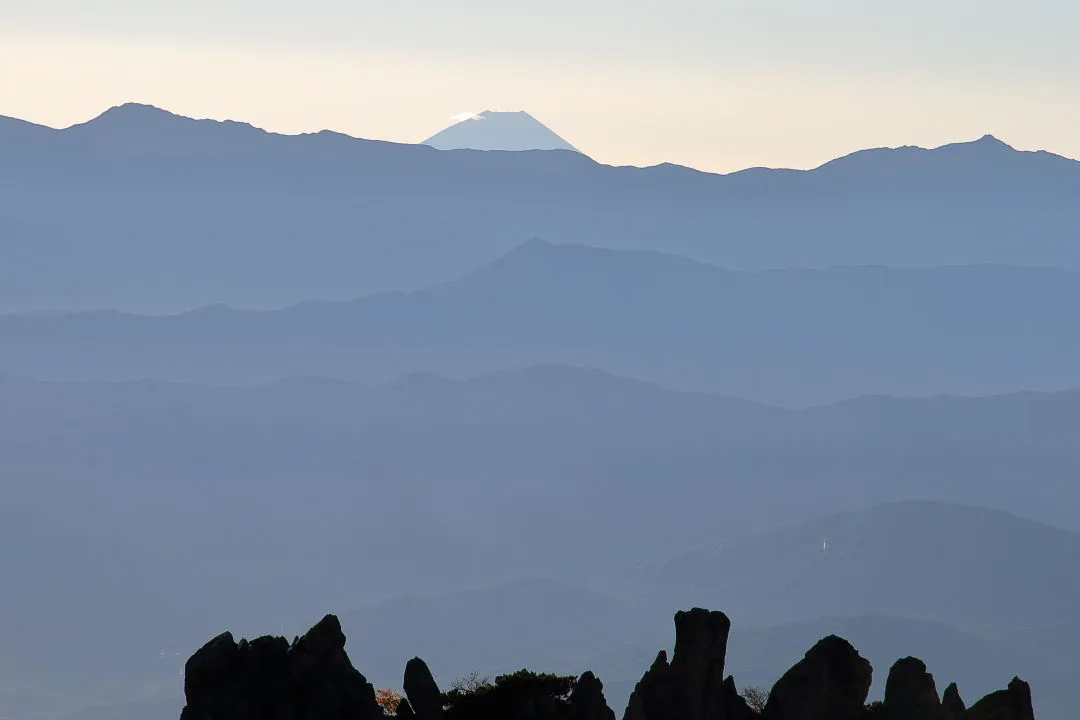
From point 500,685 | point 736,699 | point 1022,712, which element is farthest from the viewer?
point 500,685

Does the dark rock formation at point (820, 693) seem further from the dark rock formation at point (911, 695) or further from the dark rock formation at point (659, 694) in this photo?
the dark rock formation at point (659, 694)

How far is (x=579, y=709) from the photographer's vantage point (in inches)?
1400

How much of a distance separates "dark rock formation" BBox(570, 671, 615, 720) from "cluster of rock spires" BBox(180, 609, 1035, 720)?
23mm

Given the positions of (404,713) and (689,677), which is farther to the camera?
(404,713)

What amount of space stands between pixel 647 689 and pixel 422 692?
5.20 meters

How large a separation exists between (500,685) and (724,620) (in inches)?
276

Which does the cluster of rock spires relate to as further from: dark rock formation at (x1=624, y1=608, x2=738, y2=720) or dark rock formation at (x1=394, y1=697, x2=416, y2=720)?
dark rock formation at (x1=394, y1=697, x2=416, y2=720)

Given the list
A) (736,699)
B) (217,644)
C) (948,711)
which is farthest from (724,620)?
(217,644)

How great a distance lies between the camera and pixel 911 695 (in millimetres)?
35344

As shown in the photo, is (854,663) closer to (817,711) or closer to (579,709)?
(817,711)

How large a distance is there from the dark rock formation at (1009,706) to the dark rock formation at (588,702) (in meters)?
8.23

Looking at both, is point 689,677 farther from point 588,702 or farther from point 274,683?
point 274,683

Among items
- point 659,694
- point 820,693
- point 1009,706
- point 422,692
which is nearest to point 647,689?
point 659,694

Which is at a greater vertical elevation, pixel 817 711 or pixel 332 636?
pixel 332 636
